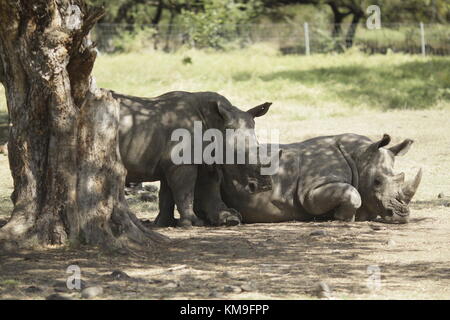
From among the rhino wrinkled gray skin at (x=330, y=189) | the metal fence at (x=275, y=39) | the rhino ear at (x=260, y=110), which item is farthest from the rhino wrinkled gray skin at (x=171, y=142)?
the metal fence at (x=275, y=39)

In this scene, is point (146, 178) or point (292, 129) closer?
point (146, 178)

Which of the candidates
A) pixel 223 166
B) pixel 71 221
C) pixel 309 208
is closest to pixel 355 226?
pixel 309 208

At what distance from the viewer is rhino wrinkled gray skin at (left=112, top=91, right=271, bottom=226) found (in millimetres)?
10953

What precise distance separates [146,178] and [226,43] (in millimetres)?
21181

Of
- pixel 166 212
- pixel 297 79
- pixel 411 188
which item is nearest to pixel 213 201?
pixel 166 212

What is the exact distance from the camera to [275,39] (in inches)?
1299

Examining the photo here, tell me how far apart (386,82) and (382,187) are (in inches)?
502

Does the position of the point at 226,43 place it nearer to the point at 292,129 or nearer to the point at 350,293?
the point at 292,129

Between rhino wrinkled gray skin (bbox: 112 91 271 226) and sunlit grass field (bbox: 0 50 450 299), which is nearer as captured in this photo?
sunlit grass field (bbox: 0 50 450 299)

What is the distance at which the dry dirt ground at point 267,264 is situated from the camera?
291 inches

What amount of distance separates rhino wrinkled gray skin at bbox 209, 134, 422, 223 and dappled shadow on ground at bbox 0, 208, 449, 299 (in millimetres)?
859

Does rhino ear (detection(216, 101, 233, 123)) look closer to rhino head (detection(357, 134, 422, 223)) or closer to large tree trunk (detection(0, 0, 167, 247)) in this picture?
rhino head (detection(357, 134, 422, 223))

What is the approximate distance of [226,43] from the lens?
105 feet

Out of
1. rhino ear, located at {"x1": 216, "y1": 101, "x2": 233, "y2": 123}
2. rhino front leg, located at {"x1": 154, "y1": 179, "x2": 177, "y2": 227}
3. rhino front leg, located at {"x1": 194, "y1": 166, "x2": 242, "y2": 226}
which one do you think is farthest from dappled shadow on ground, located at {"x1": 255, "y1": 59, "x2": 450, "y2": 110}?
rhino front leg, located at {"x1": 154, "y1": 179, "x2": 177, "y2": 227}
